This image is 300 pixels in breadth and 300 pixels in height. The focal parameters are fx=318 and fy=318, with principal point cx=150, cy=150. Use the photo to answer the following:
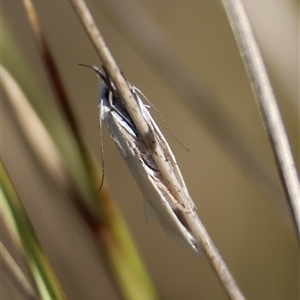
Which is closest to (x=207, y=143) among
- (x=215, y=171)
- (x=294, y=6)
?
(x=215, y=171)

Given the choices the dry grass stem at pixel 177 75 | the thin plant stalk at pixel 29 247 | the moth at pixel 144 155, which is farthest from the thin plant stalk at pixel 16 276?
the dry grass stem at pixel 177 75

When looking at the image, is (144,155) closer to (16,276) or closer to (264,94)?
(264,94)

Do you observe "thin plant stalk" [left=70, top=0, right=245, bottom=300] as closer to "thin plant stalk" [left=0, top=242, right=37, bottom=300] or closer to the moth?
the moth

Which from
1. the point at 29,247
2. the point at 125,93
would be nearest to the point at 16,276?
the point at 29,247

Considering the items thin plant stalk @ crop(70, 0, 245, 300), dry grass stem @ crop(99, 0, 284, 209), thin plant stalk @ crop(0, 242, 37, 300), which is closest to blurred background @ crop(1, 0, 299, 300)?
dry grass stem @ crop(99, 0, 284, 209)

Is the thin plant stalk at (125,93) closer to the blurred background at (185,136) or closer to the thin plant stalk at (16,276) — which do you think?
the blurred background at (185,136)

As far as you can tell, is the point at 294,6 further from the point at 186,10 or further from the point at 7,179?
the point at 7,179
